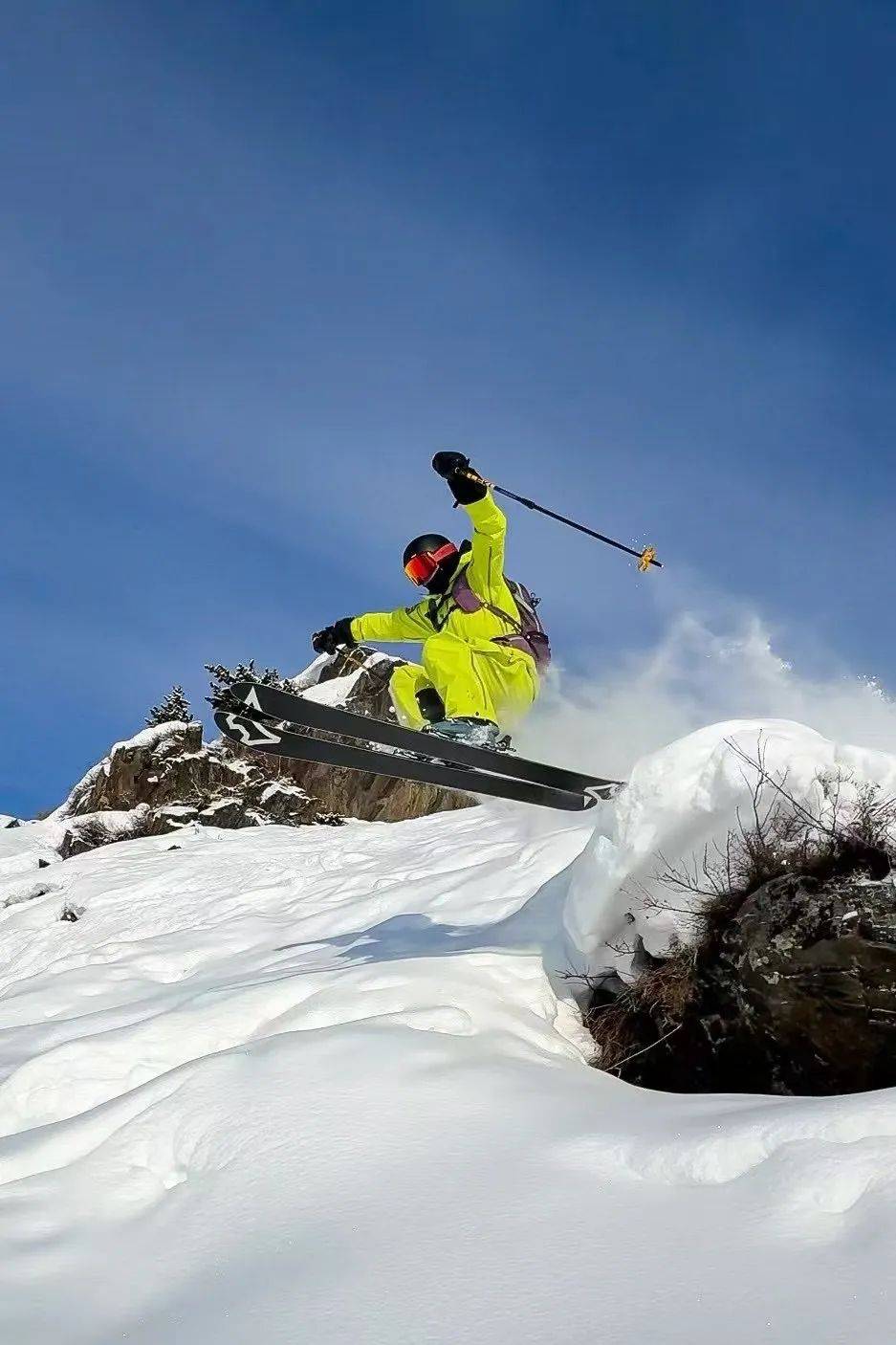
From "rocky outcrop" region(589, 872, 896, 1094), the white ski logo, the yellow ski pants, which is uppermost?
the yellow ski pants

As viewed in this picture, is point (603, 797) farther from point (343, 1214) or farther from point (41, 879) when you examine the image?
point (41, 879)

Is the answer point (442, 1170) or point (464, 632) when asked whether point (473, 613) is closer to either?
point (464, 632)

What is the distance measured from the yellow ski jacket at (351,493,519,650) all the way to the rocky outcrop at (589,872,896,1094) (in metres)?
3.74

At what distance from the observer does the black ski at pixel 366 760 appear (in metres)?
5.82

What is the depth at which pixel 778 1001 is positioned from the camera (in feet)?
11.7

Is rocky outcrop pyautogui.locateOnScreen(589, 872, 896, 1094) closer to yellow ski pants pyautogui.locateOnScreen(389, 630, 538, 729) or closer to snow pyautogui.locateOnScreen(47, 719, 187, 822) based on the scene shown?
yellow ski pants pyautogui.locateOnScreen(389, 630, 538, 729)

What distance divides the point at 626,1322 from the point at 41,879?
1407 centimetres

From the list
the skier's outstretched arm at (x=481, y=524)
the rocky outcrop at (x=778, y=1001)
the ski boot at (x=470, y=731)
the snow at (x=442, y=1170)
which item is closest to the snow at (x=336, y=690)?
the skier's outstretched arm at (x=481, y=524)

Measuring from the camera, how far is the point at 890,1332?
1.58m

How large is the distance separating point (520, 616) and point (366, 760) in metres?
2.21

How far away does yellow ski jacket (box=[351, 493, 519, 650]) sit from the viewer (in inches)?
276

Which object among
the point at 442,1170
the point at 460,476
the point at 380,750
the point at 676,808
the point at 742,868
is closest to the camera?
the point at 442,1170

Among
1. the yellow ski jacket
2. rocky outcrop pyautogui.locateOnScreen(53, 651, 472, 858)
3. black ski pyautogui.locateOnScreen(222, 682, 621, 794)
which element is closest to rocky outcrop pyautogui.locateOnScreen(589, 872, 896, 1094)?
black ski pyautogui.locateOnScreen(222, 682, 621, 794)

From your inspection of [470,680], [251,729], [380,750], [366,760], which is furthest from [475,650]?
[251,729]
